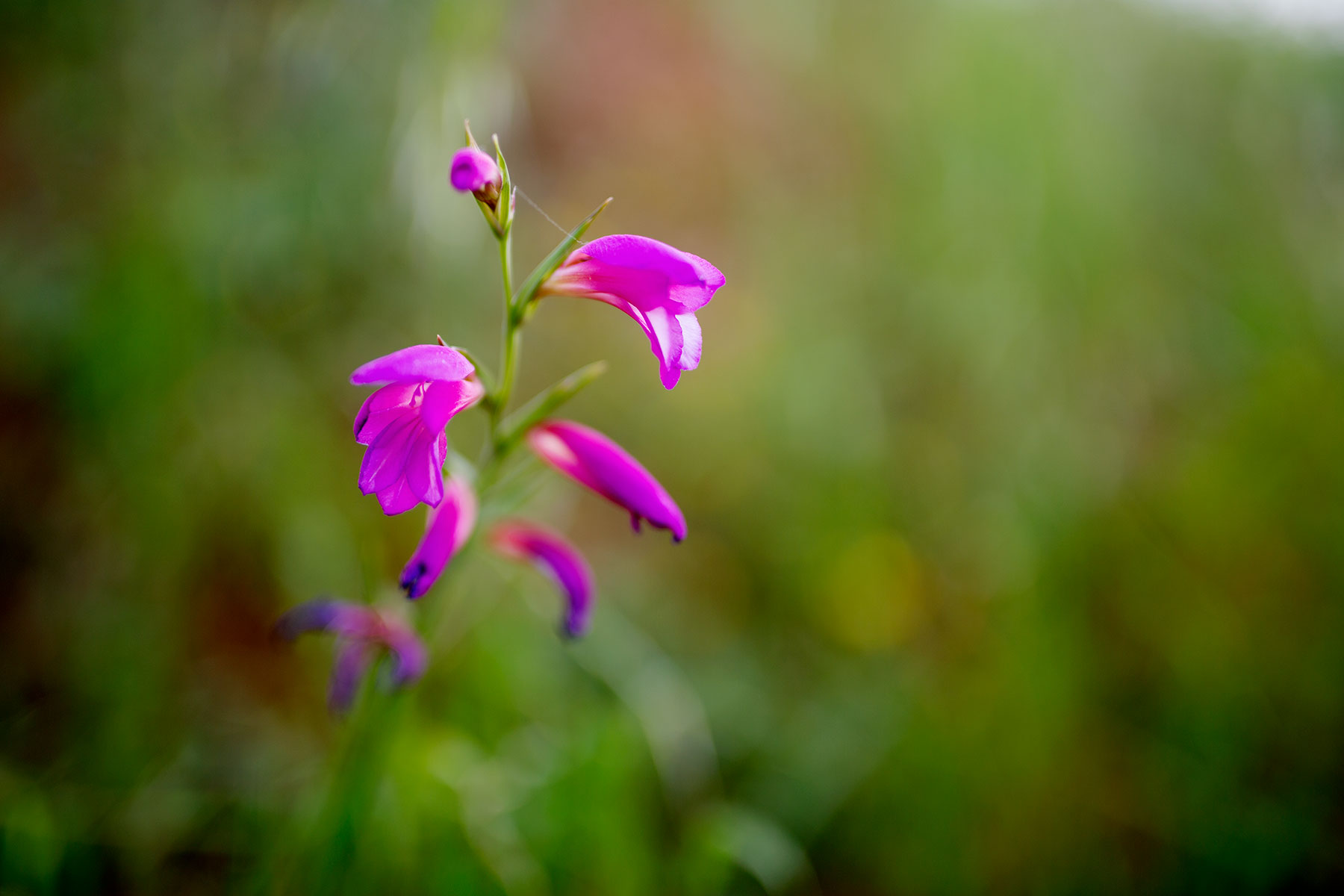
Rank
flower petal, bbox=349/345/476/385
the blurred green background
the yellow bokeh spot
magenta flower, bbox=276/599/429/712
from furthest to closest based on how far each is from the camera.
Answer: the yellow bokeh spot
the blurred green background
magenta flower, bbox=276/599/429/712
flower petal, bbox=349/345/476/385

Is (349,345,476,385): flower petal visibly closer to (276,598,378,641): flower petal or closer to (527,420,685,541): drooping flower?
(527,420,685,541): drooping flower

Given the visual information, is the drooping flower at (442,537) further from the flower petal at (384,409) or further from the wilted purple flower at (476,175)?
the wilted purple flower at (476,175)

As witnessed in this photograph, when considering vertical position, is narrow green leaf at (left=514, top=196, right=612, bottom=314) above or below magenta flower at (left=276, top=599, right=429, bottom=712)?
above

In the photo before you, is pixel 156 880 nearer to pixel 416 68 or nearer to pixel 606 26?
pixel 416 68

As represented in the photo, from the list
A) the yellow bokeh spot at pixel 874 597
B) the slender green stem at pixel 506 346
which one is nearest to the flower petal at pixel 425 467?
the slender green stem at pixel 506 346

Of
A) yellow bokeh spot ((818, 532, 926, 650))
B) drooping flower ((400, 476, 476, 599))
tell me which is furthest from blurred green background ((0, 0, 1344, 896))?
drooping flower ((400, 476, 476, 599))

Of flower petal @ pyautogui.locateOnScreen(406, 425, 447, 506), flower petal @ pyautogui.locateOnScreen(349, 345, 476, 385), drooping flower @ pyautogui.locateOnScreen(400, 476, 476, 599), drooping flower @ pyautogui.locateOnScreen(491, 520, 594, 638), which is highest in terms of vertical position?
flower petal @ pyautogui.locateOnScreen(349, 345, 476, 385)
